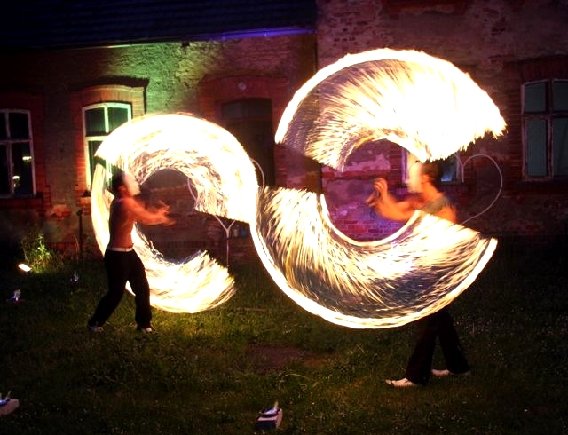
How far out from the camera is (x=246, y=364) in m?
7.48

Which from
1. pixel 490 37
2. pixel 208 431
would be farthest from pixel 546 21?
pixel 208 431

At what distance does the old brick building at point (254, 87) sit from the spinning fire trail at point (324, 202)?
118 inches

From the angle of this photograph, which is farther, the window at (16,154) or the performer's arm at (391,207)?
the window at (16,154)

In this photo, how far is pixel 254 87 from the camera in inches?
543

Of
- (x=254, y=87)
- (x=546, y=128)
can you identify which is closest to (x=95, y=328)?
(x=254, y=87)

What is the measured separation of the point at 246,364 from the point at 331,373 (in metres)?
0.98

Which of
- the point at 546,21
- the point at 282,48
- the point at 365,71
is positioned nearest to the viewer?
the point at 365,71

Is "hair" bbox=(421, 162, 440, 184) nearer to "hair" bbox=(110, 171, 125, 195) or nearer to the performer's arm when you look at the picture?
the performer's arm

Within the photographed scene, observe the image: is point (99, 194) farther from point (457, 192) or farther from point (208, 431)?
point (457, 192)

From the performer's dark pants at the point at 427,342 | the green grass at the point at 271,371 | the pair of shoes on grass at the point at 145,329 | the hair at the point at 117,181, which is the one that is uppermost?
the hair at the point at 117,181

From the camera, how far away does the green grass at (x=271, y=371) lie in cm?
584

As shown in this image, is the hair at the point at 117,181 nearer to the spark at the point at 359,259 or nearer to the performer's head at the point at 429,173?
the spark at the point at 359,259

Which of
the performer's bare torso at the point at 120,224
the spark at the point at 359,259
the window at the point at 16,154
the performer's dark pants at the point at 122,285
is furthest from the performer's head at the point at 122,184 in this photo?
the window at the point at 16,154

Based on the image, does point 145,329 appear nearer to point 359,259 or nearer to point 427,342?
point 359,259
